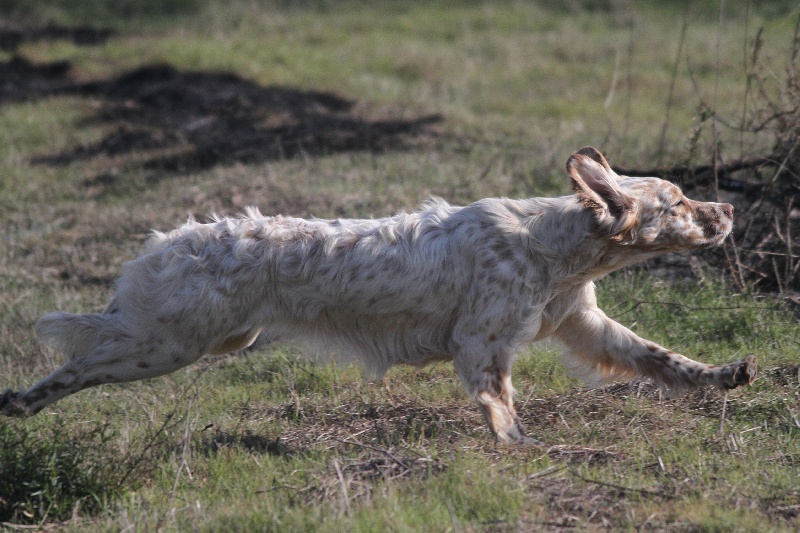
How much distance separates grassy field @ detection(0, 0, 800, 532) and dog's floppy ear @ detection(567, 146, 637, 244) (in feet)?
3.13

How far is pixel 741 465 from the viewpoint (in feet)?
14.7

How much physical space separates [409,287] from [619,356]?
1173 millimetres

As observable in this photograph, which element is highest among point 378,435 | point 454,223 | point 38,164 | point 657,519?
point 454,223

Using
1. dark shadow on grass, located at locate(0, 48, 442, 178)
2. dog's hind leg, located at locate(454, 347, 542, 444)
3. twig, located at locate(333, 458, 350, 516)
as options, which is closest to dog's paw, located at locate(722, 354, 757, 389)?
dog's hind leg, located at locate(454, 347, 542, 444)

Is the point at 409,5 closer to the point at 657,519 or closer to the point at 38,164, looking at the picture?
the point at 38,164

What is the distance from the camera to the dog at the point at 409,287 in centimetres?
512

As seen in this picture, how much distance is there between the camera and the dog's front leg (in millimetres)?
5285

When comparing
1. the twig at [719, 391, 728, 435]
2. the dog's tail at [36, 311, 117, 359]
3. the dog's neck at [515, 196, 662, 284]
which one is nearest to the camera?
the twig at [719, 391, 728, 435]

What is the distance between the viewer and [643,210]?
5145mm

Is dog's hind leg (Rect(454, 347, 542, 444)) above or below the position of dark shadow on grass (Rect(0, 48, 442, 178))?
above

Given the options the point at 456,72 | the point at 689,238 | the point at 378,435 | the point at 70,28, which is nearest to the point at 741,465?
the point at 689,238

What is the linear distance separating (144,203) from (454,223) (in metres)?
4.98

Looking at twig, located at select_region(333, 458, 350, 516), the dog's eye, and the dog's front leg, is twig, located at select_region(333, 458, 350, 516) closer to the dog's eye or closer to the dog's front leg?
the dog's front leg

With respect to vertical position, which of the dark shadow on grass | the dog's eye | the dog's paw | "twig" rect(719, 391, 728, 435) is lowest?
the dark shadow on grass
